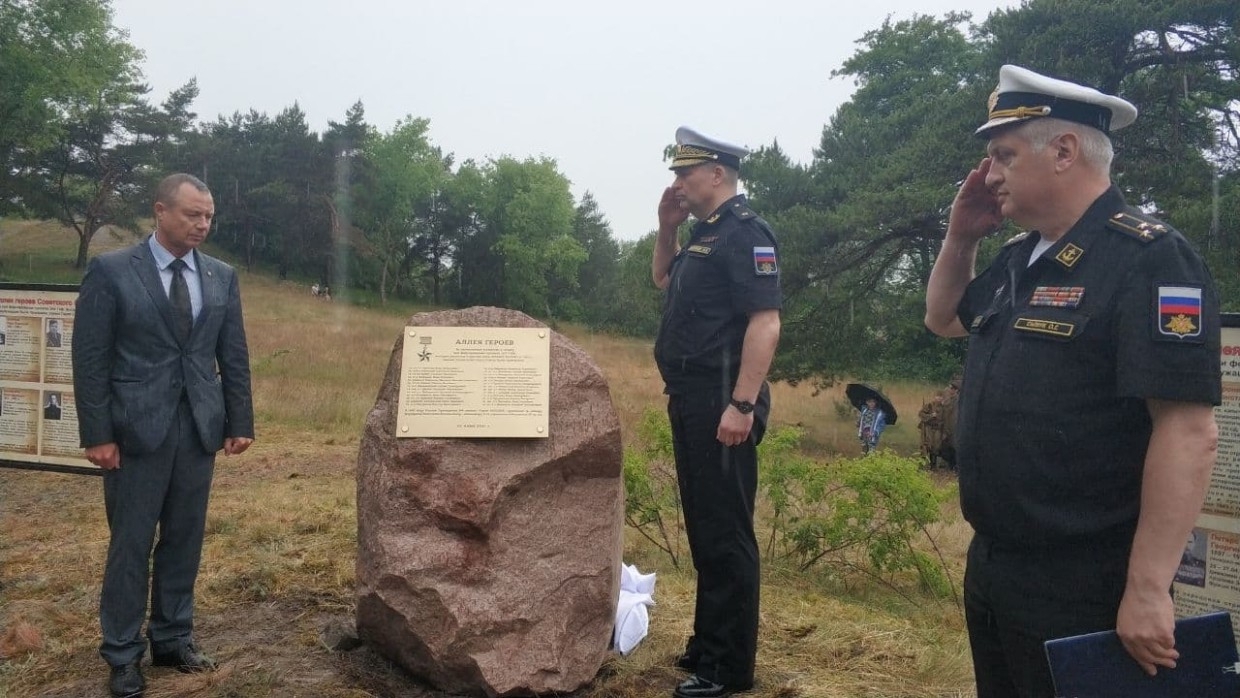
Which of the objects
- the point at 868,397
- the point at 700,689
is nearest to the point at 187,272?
the point at 700,689

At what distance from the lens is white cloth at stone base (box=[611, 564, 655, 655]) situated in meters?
4.07

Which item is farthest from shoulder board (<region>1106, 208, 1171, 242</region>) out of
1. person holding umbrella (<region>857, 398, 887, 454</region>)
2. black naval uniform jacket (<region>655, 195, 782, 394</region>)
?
person holding umbrella (<region>857, 398, 887, 454</region>)

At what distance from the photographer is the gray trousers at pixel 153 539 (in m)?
3.51

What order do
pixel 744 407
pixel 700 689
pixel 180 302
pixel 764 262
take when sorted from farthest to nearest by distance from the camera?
1. pixel 180 302
2. pixel 700 689
3. pixel 764 262
4. pixel 744 407

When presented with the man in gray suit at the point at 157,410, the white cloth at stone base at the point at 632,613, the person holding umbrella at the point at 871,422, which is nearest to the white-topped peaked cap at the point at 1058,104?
the white cloth at stone base at the point at 632,613

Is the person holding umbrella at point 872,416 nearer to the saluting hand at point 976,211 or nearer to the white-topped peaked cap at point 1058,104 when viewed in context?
the saluting hand at point 976,211

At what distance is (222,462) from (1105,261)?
8.86m

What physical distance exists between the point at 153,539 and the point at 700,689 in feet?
7.75

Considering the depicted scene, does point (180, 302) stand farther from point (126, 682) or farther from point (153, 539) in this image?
point (126, 682)

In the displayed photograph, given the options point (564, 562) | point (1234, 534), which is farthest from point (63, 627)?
point (1234, 534)

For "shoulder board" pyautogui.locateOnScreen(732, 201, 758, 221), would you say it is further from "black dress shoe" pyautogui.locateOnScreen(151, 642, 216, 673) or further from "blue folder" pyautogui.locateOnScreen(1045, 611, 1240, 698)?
"black dress shoe" pyautogui.locateOnScreen(151, 642, 216, 673)

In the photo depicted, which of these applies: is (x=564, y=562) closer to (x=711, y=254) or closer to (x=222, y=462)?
(x=711, y=254)

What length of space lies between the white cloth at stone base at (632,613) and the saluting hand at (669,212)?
5.52 ft

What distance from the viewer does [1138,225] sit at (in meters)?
1.88
